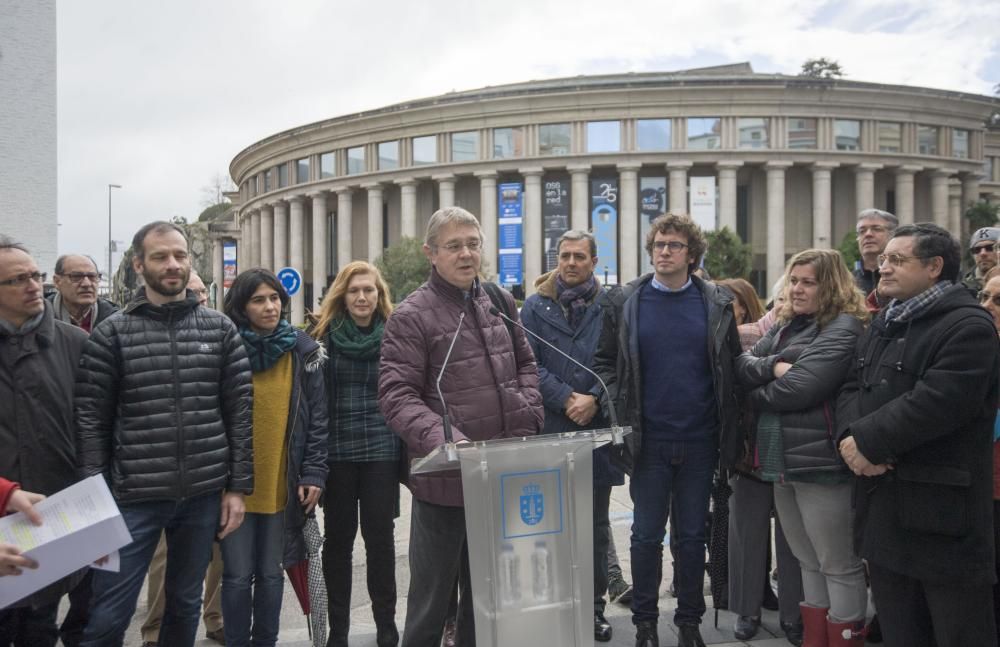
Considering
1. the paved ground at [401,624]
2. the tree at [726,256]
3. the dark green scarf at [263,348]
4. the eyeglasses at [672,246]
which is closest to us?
the dark green scarf at [263,348]

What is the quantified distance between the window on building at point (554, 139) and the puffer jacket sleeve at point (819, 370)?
49.1 meters

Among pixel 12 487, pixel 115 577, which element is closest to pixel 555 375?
pixel 115 577

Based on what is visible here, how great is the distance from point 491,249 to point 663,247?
160ft

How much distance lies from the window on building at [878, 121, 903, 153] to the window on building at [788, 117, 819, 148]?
488 cm

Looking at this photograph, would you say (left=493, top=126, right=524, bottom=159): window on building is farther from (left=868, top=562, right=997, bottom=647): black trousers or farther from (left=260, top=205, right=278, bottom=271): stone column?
(left=868, top=562, right=997, bottom=647): black trousers

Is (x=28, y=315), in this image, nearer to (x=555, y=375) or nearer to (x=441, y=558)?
(x=441, y=558)

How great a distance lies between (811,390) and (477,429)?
77.7 inches

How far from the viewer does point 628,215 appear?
168 feet

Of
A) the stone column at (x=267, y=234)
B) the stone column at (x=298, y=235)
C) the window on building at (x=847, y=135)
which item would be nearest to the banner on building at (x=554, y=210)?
the window on building at (x=847, y=135)

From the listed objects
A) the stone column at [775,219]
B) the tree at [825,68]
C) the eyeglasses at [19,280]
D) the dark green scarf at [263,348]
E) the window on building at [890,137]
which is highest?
the tree at [825,68]

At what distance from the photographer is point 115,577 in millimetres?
3568

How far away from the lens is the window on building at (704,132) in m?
50.2

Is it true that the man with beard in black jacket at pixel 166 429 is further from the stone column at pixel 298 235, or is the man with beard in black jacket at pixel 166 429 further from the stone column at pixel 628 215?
the stone column at pixel 298 235

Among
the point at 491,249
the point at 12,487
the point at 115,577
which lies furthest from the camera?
the point at 491,249
